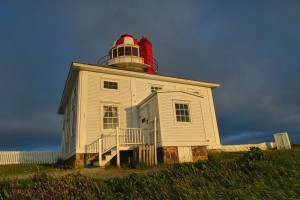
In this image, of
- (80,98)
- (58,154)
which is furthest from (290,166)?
(58,154)

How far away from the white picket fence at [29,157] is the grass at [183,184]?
1680 cm

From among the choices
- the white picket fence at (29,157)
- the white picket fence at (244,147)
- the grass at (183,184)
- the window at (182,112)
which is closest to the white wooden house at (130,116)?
the window at (182,112)

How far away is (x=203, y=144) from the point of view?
1484 cm

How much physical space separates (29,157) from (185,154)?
14.7 metres

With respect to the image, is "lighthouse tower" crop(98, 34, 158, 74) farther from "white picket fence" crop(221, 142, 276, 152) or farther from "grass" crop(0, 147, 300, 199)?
"grass" crop(0, 147, 300, 199)

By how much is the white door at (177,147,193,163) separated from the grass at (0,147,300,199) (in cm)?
574

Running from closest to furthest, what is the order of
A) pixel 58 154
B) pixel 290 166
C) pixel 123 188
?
pixel 123 188, pixel 290 166, pixel 58 154

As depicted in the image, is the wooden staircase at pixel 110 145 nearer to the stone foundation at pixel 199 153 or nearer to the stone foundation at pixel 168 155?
the stone foundation at pixel 168 155

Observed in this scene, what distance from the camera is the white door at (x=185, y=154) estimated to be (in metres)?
14.0

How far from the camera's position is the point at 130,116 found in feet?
55.5

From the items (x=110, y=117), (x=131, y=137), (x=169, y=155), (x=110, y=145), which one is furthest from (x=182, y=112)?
(x=110, y=145)

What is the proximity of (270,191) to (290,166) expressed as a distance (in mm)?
2575

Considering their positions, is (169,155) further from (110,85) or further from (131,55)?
(131,55)

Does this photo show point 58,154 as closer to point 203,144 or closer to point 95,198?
point 203,144
